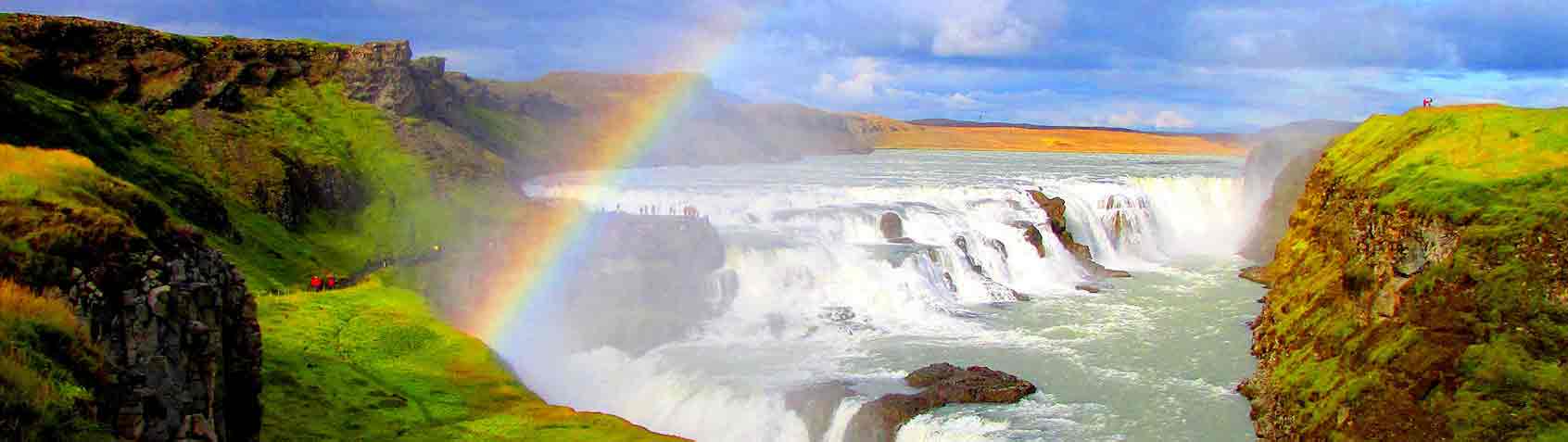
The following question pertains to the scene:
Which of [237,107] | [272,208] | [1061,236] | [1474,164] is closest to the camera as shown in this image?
[1474,164]

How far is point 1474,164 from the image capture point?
703 inches

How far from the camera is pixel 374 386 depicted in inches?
764

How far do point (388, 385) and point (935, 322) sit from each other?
61.4 feet

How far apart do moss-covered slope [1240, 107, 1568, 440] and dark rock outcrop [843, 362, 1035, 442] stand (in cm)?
544

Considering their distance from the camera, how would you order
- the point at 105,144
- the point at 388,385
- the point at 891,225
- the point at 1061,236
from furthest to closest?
1. the point at 1061,236
2. the point at 891,225
3. the point at 105,144
4. the point at 388,385

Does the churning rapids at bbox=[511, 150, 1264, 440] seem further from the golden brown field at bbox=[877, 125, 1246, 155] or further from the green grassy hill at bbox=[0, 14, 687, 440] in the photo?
the golden brown field at bbox=[877, 125, 1246, 155]

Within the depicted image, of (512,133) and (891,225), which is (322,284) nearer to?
(891,225)

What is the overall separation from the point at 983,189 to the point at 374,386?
129 ft

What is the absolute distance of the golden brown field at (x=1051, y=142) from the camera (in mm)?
157250

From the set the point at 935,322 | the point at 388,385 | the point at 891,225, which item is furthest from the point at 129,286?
the point at 891,225

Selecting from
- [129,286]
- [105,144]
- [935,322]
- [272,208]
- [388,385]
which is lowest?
[388,385]

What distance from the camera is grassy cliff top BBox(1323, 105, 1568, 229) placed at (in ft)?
52.9

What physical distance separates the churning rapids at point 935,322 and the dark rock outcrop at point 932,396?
34 cm

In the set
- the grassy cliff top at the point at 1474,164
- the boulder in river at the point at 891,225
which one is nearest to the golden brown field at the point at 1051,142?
the boulder in river at the point at 891,225
